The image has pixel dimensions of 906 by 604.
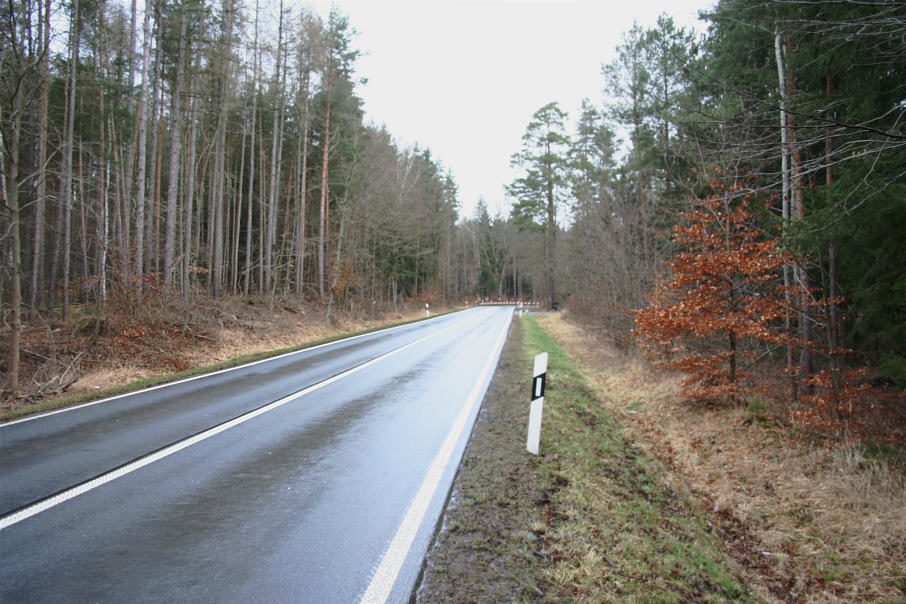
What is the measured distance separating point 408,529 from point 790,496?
190 inches

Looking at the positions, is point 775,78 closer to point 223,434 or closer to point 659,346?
point 659,346

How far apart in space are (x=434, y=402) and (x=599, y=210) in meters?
11.5

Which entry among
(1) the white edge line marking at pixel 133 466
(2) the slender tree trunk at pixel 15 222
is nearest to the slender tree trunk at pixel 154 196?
(2) the slender tree trunk at pixel 15 222

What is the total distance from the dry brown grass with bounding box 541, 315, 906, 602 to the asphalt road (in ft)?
9.73

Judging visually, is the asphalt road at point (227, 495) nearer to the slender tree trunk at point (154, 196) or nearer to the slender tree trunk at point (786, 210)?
the slender tree trunk at point (786, 210)

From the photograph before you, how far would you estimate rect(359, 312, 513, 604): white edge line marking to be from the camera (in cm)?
273

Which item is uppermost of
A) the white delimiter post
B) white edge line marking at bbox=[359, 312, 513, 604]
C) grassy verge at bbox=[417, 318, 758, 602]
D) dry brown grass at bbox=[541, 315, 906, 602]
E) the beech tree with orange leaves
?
the beech tree with orange leaves

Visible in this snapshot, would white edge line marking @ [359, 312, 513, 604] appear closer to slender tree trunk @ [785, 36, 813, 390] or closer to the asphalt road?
the asphalt road

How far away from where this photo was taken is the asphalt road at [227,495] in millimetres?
2783

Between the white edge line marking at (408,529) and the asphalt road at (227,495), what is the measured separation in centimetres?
1

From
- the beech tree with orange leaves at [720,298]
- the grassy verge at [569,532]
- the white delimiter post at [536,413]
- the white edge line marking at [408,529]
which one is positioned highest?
the beech tree with orange leaves at [720,298]

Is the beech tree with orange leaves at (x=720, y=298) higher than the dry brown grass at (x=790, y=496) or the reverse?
higher

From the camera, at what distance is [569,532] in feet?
11.9

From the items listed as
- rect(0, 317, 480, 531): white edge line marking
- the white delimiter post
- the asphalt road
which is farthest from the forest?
rect(0, 317, 480, 531): white edge line marking
